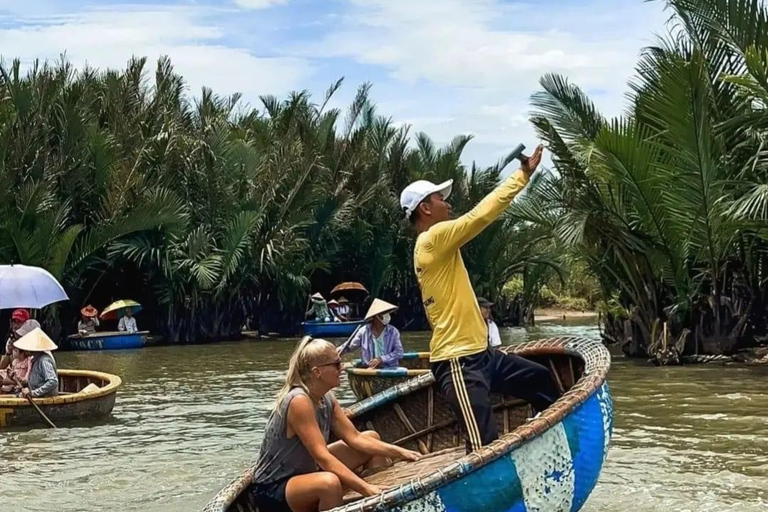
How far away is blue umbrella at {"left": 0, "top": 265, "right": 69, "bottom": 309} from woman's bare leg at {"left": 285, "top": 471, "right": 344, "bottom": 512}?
8.71 m

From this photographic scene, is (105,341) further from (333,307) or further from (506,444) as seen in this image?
(506,444)

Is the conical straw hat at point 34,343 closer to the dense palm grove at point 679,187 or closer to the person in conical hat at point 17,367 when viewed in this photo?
the person in conical hat at point 17,367

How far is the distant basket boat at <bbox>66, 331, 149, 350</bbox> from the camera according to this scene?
923 inches

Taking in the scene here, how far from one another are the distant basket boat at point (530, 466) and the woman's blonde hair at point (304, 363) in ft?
2.02

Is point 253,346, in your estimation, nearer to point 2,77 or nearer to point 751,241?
point 2,77

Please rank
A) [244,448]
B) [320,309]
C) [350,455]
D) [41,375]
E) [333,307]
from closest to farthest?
[350,455] → [244,448] → [41,375] → [320,309] → [333,307]

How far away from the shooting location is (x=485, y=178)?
3152 centimetres

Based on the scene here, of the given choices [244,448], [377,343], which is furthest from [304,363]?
[377,343]

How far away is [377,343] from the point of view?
11398 millimetres

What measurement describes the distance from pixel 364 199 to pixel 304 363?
24.7 meters

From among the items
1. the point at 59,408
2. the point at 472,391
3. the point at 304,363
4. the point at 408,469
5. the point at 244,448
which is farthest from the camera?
the point at 59,408

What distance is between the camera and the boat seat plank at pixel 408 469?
6.06m

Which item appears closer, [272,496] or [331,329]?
[272,496]

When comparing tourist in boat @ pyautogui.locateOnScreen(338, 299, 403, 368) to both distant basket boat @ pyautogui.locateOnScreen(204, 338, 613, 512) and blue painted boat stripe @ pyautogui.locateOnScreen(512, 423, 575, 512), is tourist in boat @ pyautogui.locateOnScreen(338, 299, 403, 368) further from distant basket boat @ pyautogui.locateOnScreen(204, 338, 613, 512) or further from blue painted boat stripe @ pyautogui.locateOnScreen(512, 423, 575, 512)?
blue painted boat stripe @ pyautogui.locateOnScreen(512, 423, 575, 512)
